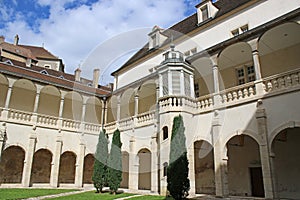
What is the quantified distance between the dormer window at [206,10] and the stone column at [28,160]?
1438cm

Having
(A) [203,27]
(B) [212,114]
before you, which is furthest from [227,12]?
(B) [212,114]

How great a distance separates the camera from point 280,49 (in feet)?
Answer: 46.4

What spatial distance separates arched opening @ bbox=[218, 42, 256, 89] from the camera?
46.6 ft

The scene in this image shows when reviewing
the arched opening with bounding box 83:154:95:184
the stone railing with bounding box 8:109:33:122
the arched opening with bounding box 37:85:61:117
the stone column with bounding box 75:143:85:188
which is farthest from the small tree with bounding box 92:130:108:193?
the arched opening with bounding box 37:85:61:117

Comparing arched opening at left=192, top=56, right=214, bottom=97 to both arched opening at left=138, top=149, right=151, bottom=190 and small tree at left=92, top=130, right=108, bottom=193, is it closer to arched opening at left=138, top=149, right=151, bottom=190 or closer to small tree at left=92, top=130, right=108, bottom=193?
arched opening at left=138, top=149, right=151, bottom=190

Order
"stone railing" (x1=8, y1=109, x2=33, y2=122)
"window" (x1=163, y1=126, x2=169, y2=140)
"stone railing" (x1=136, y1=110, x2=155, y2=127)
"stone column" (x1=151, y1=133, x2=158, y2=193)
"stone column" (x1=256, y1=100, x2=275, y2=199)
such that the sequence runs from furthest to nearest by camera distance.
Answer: "stone railing" (x1=8, y1=109, x2=33, y2=122)
"stone railing" (x1=136, y1=110, x2=155, y2=127)
"stone column" (x1=151, y1=133, x2=158, y2=193)
"window" (x1=163, y1=126, x2=169, y2=140)
"stone column" (x1=256, y1=100, x2=275, y2=199)

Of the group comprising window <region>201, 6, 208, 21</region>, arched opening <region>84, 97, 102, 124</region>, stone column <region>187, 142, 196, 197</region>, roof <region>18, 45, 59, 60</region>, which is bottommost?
stone column <region>187, 142, 196, 197</region>

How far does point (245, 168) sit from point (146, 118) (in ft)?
21.9

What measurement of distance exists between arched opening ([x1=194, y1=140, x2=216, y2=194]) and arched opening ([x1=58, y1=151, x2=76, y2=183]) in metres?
10.5

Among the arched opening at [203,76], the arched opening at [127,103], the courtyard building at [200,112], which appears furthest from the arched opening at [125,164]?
the arched opening at [203,76]

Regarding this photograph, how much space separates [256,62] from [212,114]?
3288mm

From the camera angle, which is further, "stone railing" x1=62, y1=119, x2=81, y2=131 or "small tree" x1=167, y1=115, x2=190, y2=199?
"stone railing" x1=62, y1=119, x2=81, y2=131

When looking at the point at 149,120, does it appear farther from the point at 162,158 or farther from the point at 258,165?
the point at 258,165

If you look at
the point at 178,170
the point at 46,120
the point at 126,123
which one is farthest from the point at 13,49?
the point at 178,170
